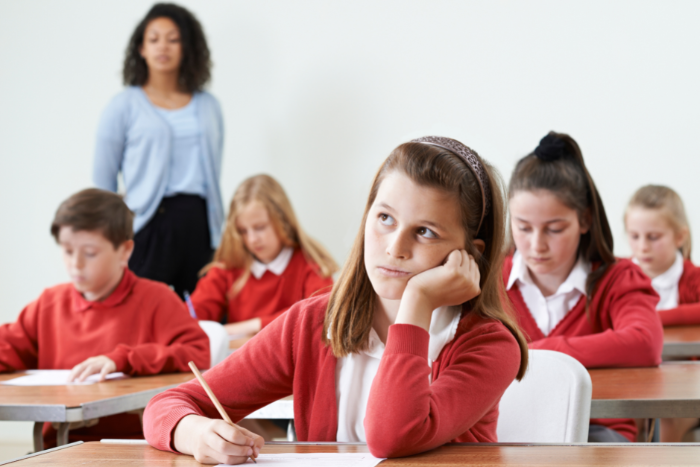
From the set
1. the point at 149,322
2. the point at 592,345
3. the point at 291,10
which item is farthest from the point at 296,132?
the point at 592,345

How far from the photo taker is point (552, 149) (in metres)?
2.09

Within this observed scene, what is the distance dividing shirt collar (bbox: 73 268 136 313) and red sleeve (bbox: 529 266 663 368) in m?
1.18

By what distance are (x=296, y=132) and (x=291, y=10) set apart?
0.71 meters

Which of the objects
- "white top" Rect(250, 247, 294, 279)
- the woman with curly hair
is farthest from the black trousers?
"white top" Rect(250, 247, 294, 279)

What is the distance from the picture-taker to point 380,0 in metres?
4.15

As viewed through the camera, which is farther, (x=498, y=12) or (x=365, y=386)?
(x=498, y=12)

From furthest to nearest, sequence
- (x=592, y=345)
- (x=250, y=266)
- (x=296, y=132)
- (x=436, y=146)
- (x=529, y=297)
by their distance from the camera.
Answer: (x=296, y=132)
(x=250, y=266)
(x=529, y=297)
(x=592, y=345)
(x=436, y=146)

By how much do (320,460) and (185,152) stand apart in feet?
9.74

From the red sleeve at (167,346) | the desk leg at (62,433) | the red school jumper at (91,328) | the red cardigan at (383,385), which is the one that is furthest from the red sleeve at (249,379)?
the red school jumper at (91,328)

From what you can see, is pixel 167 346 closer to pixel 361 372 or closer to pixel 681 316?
pixel 361 372

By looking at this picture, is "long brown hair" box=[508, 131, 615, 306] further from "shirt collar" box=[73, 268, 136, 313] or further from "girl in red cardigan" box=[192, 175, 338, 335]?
"girl in red cardigan" box=[192, 175, 338, 335]

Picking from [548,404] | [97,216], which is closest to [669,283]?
[548,404]

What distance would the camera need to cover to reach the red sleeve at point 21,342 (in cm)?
209

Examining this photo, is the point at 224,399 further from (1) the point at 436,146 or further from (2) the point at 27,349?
(2) the point at 27,349
